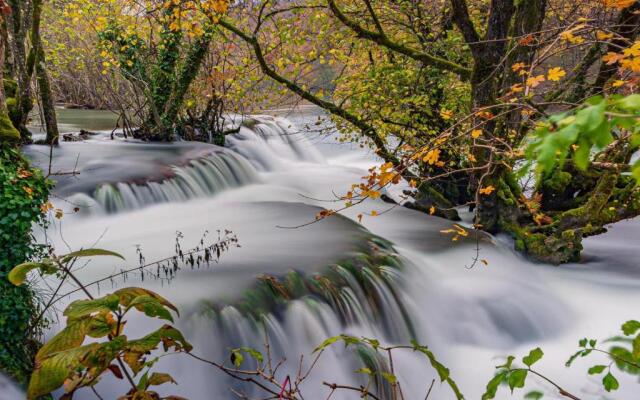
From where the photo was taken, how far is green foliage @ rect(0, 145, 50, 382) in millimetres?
3293

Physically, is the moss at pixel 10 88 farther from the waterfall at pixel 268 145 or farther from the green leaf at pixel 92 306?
the waterfall at pixel 268 145

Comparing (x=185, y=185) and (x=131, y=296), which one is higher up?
(x=131, y=296)

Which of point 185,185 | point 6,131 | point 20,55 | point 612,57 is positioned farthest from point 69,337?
point 185,185

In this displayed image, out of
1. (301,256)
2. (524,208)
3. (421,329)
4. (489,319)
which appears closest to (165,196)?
(301,256)

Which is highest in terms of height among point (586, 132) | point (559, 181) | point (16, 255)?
point (586, 132)

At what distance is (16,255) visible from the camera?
346cm

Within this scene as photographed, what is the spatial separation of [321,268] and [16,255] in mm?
2951

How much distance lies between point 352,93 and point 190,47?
544 cm

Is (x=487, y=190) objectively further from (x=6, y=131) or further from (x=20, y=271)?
(x=20, y=271)

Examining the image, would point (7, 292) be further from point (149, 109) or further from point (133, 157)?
point (149, 109)

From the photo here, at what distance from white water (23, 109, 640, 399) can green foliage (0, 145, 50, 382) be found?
677 mm

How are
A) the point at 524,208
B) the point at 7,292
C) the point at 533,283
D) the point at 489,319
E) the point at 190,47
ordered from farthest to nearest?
the point at 190,47 → the point at 524,208 → the point at 533,283 → the point at 489,319 → the point at 7,292

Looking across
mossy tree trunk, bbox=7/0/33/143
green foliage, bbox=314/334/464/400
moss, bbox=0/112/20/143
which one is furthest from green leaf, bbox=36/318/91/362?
mossy tree trunk, bbox=7/0/33/143

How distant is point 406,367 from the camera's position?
4.59m
